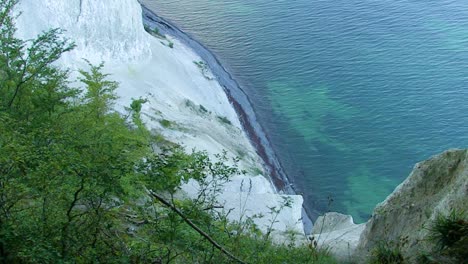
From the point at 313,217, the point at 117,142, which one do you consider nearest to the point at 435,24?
the point at 313,217

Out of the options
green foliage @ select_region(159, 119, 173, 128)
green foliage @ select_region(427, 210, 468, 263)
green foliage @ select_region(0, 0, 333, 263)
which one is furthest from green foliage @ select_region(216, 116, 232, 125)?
green foliage @ select_region(427, 210, 468, 263)

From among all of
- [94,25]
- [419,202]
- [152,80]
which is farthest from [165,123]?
[419,202]

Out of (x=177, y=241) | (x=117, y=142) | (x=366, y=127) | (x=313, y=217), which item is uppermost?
(x=117, y=142)

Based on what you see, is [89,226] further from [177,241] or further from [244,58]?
[244,58]

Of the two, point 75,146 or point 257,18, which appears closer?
point 75,146

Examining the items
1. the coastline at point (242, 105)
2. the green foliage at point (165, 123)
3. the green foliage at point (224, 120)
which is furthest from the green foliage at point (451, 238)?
the green foliage at point (224, 120)
